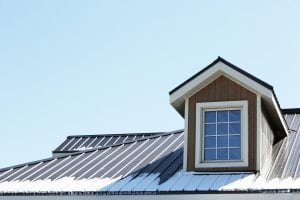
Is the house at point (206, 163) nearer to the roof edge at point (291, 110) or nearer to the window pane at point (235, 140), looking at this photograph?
the window pane at point (235, 140)

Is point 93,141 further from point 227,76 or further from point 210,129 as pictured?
point 227,76

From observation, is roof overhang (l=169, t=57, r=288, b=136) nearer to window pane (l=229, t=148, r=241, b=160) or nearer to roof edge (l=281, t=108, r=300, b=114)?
window pane (l=229, t=148, r=241, b=160)

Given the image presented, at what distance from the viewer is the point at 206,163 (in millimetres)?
12680

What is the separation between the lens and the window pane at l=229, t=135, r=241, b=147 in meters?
12.8

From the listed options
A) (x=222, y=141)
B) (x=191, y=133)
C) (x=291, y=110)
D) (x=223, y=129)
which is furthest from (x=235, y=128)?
(x=291, y=110)

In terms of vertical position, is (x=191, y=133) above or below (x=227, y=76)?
below

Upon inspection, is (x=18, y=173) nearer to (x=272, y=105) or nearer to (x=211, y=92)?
(x=211, y=92)

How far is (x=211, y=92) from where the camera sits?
43.6 feet

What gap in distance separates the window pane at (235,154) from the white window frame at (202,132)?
0.30ft

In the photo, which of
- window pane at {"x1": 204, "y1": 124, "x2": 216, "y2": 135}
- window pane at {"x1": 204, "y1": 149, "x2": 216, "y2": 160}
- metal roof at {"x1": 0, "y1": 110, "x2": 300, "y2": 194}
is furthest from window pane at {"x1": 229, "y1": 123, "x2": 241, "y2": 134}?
metal roof at {"x1": 0, "y1": 110, "x2": 300, "y2": 194}

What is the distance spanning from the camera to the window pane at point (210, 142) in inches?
509

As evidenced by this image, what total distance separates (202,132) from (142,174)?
1.59m

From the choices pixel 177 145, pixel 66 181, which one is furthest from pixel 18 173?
pixel 177 145

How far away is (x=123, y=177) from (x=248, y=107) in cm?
308
